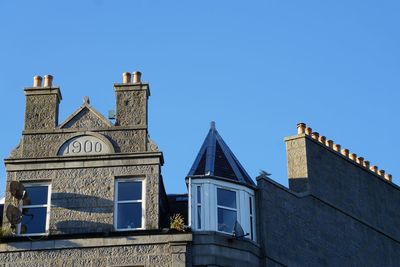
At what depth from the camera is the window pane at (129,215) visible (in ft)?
122

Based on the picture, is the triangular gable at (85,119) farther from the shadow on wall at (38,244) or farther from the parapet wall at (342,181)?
the parapet wall at (342,181)

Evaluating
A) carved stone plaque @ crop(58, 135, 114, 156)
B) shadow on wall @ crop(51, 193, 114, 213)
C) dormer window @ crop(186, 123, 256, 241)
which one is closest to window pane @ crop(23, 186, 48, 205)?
shadow on wall @ crop(51, 193, 114, 213)

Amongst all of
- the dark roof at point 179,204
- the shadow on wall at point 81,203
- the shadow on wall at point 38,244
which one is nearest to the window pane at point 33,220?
the shadow on wall at point 81,203

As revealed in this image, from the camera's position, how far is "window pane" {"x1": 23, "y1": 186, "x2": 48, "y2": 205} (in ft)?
124

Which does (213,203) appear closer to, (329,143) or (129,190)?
(129,190)

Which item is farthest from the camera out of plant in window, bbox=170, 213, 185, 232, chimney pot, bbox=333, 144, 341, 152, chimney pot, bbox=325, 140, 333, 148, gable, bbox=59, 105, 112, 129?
chimney pot, bbox=333, 144, 341, 152

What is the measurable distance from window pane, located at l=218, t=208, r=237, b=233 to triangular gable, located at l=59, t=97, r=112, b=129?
486 cm

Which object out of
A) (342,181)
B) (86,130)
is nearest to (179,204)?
(86,130)

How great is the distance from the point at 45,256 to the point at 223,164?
22.8 ft

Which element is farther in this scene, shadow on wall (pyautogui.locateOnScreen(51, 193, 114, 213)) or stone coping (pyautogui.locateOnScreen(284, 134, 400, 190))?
stone coping (pyautogui.locateOnScreen(284, 134, 400, 190))

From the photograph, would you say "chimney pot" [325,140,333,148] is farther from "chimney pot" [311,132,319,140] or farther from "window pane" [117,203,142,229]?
"window pane" [117,203,142,229]

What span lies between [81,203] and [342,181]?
10501 mm

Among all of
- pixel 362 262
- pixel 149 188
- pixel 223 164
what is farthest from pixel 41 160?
pixel 362 262

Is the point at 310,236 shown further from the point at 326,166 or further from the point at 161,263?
the point at 161,263
